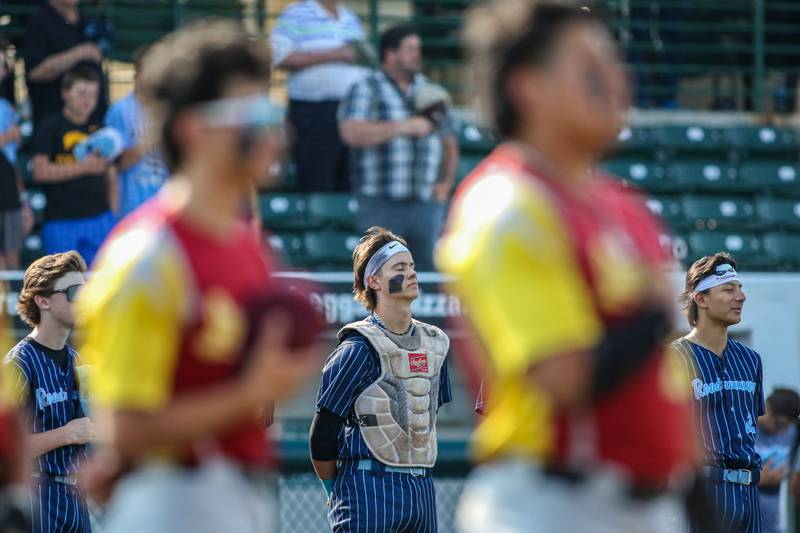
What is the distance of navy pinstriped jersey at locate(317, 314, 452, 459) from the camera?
6734 mm

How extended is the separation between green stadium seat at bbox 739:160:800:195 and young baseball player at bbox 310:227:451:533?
7025 mm

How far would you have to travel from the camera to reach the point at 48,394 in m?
6.71

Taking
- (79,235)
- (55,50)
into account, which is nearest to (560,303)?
(79,235)

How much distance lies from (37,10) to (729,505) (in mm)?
6241

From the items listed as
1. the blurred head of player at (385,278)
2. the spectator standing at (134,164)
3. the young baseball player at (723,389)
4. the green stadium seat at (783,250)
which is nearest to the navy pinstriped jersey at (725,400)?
the young baseball player at (723,389)

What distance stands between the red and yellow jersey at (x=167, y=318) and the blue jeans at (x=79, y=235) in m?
6.79

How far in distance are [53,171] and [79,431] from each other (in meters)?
3.58

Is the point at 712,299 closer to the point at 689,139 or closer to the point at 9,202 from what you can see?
the point at 9,202

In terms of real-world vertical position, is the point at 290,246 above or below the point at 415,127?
below

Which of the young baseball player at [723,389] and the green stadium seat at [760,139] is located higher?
the green stadium seat at [760,139]

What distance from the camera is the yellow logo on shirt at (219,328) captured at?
121 inches

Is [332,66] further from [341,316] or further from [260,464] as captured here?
[260,464]

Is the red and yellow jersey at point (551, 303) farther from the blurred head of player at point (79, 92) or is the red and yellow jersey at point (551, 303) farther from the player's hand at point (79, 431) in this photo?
the blurred head of player at point (79, 92)

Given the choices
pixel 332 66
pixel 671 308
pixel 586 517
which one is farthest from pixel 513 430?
pixel 332 66
